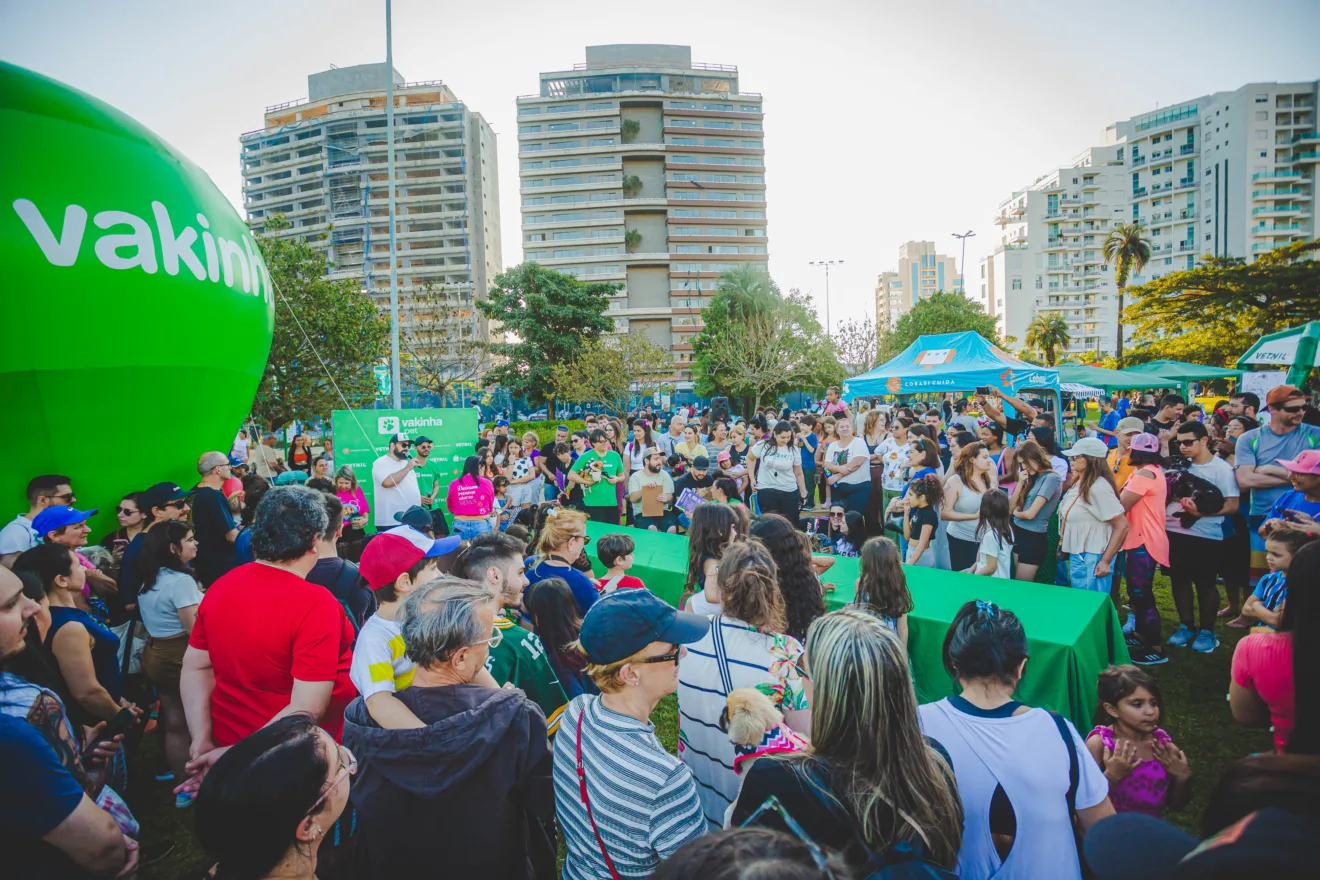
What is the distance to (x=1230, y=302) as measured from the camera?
3189cm

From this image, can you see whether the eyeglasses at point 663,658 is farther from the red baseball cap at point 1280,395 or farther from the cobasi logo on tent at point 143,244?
the red baseball cap at point 1280,395

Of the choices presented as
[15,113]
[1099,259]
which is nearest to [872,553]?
[15,113]

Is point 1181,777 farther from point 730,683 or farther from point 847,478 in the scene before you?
point 847,478

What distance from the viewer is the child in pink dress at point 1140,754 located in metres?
2.36

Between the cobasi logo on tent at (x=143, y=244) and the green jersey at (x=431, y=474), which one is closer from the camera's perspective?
the cobasi logo on tent at (x=143, y=244)

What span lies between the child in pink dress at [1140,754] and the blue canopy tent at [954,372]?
9895 millimetres

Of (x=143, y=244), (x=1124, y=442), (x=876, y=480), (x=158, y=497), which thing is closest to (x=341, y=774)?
(x=158, y=497)

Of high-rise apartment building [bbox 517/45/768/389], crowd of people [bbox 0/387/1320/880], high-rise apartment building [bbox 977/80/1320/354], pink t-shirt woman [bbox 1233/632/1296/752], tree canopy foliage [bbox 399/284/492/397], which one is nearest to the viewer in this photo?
crowd of people [bbox 0/387/1320/880]

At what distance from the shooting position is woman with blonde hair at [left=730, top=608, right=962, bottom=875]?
142 cm

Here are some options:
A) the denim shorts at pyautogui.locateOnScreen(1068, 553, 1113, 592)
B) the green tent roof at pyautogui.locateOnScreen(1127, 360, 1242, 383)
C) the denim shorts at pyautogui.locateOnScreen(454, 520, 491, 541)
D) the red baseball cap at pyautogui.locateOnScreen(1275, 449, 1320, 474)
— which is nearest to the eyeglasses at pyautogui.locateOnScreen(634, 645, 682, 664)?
the red baseball cap at pyautogui.locateOnScreen(1275, 449, 1320, 474)

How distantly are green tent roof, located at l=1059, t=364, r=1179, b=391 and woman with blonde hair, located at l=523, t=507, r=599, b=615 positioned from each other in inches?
782

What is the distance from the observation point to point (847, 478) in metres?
7.85

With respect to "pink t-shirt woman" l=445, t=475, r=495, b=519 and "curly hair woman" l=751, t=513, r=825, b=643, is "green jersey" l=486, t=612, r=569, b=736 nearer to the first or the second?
"curly hair woman" l=751, t=513, r=825, b=643

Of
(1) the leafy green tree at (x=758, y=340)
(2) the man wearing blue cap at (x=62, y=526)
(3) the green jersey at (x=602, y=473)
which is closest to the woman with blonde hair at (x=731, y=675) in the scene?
(2) the man wearing blue cap at (x=62, y=526)
